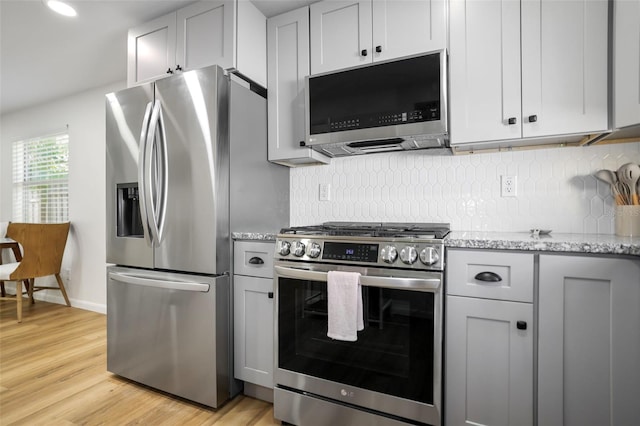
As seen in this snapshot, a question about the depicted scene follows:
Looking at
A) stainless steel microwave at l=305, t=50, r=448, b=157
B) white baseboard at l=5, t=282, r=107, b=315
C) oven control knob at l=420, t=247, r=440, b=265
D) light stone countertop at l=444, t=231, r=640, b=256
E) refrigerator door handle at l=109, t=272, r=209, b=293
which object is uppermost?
stainless steel microwave at l=305, t=50, r=448, b=157

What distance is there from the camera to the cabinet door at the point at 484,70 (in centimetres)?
160

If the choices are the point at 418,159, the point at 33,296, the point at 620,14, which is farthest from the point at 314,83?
the point at 33,296

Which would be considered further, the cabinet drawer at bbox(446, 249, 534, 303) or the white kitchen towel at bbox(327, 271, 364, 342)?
the white kitchen towel at bbox(327, 271, 364, 342)

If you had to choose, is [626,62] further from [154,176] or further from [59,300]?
[59,300]

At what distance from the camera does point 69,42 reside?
263 centimetres

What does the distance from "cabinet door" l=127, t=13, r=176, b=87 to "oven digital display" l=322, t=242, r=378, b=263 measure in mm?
1699

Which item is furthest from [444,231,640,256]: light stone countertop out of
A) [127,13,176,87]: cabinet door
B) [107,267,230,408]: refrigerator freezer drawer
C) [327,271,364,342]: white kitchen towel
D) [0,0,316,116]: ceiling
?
[127,13,176,87]: cabinet door

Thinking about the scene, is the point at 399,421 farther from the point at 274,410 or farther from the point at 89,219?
the point at 89,219

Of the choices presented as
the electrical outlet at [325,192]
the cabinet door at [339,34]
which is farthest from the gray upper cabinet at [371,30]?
the electrical outlet at [325,192]

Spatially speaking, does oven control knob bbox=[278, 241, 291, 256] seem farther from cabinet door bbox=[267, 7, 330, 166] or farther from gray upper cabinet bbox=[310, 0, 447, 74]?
gray upper cabinet bbox=[310, 0, 447, 74]

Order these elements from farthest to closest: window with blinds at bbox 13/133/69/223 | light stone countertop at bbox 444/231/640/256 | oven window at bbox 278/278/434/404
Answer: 1. window with blinds at bbox 13/133/69/223
2. oven window at bbox 278/278/434/404
3. light stone countertop at bbox 444/231/640/256

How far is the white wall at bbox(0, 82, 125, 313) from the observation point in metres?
3.59

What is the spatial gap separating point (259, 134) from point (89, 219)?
2717 millimetres

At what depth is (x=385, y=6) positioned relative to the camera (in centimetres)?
185
